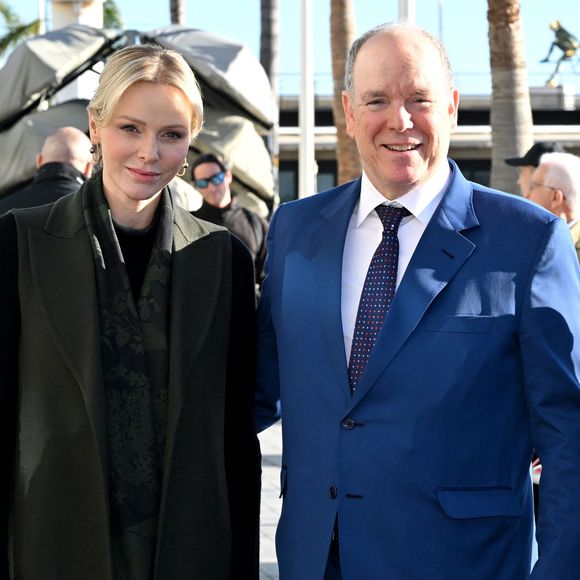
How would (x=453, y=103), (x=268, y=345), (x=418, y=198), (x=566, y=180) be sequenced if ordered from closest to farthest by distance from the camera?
1. (x=418, y=198)
2. (x=453, y=103)
3. (x=268, y=345)
4. (x=566, y=180)

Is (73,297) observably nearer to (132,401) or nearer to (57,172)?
(132,401)

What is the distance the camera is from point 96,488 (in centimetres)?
315

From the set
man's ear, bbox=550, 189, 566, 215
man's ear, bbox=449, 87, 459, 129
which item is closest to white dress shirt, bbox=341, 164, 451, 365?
man's ear, bbox=449, 87, 459, 129

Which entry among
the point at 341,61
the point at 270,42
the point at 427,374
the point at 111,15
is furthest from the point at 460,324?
the point at 111,15

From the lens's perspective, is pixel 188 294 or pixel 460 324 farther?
pixel 188 294

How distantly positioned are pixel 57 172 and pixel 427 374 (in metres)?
4.22

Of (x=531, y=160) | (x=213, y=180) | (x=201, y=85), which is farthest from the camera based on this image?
(x=201, y=85)

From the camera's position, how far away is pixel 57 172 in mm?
6883

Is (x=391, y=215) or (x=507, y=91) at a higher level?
(x=507, y=91)

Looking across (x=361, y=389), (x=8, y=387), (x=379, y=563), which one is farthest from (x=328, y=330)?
(x=8, y=387)

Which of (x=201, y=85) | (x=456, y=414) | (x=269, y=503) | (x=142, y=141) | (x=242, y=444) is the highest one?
(x=201, y=85)

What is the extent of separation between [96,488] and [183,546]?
0.29m

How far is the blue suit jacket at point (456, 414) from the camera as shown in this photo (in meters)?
3.02

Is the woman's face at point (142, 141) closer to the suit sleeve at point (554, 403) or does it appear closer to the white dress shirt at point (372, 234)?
the white dress shirt at point (372, 234)
